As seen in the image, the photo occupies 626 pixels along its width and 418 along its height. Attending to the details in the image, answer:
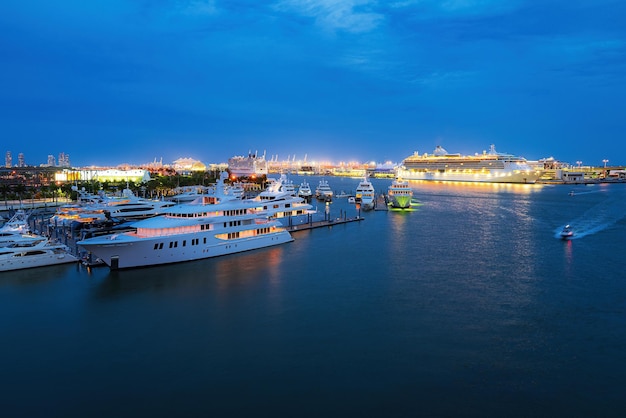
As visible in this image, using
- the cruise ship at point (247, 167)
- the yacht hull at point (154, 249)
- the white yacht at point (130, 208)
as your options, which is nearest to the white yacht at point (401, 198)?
the white yacht at point (130, 208)

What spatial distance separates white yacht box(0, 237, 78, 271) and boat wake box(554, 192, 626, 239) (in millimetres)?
34631

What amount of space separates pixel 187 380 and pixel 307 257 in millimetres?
15728

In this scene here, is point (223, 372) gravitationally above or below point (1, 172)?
below

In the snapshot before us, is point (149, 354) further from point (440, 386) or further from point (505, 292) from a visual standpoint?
→ point (505, 292)

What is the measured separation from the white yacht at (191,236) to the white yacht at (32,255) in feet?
8.94

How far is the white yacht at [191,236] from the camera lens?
2306 cm

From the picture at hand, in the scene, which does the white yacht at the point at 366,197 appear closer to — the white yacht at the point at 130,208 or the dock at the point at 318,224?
the dock at the point at 318,224

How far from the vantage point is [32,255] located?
23.8 m

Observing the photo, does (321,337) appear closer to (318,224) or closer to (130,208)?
(318,224)

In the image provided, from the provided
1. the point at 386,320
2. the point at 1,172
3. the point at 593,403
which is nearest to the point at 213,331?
the point at 386,320

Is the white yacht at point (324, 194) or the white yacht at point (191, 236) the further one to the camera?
the white yacht at point (324, 194)

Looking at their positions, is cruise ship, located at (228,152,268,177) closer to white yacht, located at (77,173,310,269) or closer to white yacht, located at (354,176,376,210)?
white yacht, located at (354,176,376,210)

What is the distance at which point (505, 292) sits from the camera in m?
20.3

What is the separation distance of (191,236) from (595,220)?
134 feet
